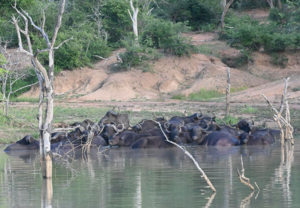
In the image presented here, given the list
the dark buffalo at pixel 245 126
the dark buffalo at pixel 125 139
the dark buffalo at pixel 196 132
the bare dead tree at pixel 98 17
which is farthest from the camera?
the bare dead tree at pixel 98 17

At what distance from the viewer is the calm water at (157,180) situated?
25.4 ft

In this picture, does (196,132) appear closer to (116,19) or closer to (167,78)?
(167,78)

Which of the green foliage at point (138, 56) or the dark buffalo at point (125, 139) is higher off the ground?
the green foliage at point (138, 56)

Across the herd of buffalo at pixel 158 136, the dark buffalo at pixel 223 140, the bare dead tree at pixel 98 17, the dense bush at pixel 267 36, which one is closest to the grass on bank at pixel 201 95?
the dense bush at pixel 267 36

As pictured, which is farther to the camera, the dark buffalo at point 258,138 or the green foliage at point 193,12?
the green foliage at point 193,12

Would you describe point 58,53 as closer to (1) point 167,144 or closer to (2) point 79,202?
(1) point 167,144

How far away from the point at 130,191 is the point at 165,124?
298 inches

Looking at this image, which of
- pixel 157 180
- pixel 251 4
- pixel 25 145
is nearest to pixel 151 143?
pixel 25 145

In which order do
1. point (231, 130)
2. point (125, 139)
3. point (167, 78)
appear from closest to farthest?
1. point (125, 139)
2. point (231, 130)
3. point (167, 78)

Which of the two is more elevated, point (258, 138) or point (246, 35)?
point (246, 35)

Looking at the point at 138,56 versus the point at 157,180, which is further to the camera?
the point at 138,56

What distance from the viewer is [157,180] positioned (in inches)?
381

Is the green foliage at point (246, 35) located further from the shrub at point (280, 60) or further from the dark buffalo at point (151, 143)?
the dark buffalo at point (151, 143)

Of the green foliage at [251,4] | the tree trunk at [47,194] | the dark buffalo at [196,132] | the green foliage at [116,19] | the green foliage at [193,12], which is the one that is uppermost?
the green foliage at [251,4]
